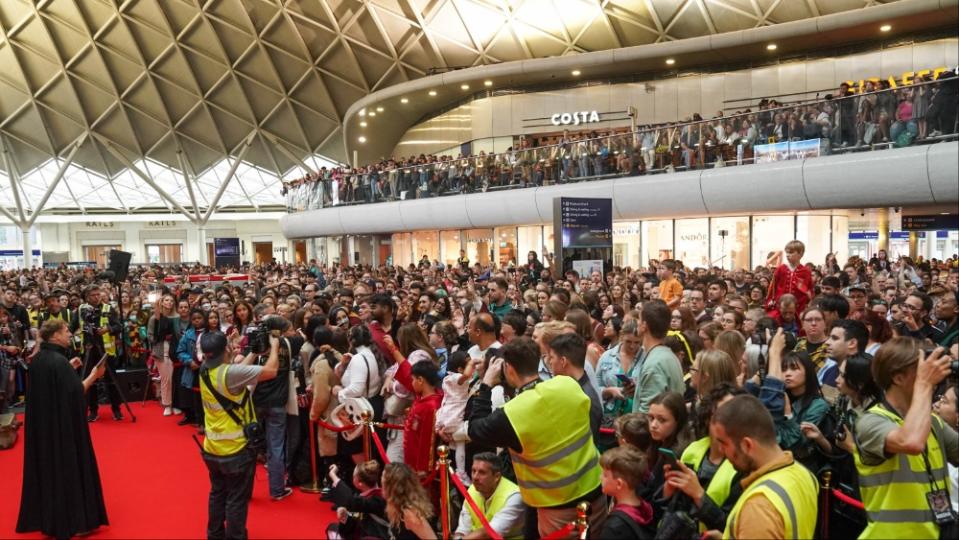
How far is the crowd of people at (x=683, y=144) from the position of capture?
14.6 meters

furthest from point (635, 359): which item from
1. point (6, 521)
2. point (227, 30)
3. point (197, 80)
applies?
point (197, 80)

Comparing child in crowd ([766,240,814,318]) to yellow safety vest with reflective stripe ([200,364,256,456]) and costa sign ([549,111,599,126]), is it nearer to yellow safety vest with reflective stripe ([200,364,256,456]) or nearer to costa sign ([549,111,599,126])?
yellow safety vest with reflective stripe ([200,364,256,456])

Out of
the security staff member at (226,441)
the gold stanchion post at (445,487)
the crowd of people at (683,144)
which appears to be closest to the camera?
the gold stanchion post at (445,487)

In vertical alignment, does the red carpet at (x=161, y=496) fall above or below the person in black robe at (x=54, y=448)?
below

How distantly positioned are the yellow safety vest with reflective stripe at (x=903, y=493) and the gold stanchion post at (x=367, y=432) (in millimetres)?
4572

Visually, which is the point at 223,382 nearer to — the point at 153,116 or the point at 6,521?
the point at 6,521

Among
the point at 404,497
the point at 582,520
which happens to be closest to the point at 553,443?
the point at 582,520

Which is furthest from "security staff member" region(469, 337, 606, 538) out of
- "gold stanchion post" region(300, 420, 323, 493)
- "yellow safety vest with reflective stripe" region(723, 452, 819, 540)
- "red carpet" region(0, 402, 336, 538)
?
"gold stanchion post" region(300, 420, 323, 493)

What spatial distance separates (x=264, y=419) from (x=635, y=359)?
4.26 m

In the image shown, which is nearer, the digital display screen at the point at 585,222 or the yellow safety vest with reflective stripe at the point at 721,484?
the yellow safety vest with reflective stripe at the point at 721,484

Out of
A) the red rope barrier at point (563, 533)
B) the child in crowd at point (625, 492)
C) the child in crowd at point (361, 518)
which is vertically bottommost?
the child in crowd at point (361, 518)

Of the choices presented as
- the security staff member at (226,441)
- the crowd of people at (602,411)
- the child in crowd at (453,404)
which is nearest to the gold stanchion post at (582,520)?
the crowd of people at (602,411)

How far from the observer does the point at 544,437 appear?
4.27m

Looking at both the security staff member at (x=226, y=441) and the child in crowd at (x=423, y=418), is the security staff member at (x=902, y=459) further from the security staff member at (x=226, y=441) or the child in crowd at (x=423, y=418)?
the security staff member at (x=226, y=441)
